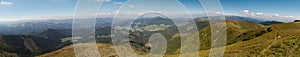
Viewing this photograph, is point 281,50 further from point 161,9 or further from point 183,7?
point 183,7

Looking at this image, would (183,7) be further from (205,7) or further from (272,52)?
(272,52)

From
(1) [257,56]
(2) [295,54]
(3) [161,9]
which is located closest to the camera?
(3) [161,9]

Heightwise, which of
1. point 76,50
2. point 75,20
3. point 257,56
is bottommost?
point 257,56

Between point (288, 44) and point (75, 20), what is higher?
point (75, 20)

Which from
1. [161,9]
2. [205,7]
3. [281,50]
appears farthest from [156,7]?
[281,50]

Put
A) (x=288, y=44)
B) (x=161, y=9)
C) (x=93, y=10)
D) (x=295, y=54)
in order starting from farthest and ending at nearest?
(x=288, y=44) < (x=295, y=54) < (x=161, y=9) < (x=93, y=10)

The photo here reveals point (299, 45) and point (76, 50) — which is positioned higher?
point (76, 50)

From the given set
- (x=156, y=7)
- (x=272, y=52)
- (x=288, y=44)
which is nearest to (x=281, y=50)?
(x=272, y=52)

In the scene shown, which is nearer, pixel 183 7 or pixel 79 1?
pixel 79 1

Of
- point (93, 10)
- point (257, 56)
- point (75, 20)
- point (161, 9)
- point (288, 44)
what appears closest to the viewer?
point (75, 20)
